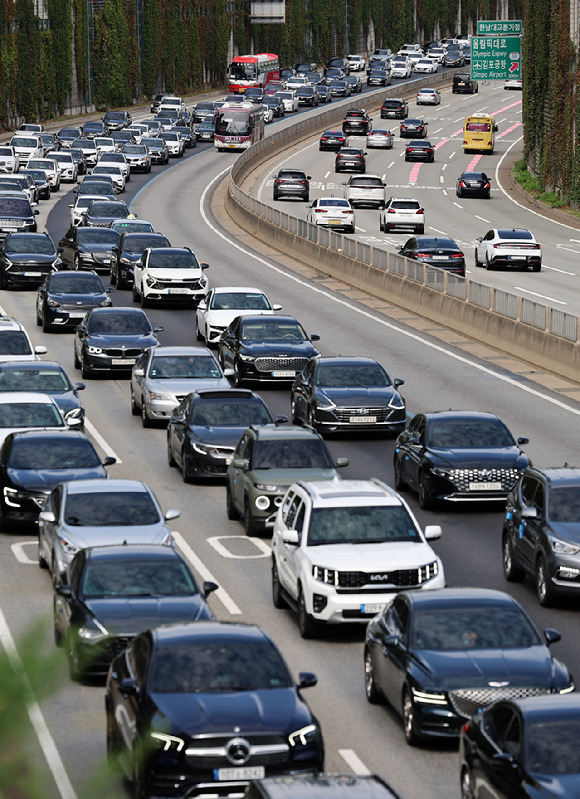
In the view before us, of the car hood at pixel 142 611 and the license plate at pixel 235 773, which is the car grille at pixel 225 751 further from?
the car hood at pixel 142 611

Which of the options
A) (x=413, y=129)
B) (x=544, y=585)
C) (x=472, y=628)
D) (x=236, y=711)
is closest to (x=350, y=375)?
(x=544, y=585)

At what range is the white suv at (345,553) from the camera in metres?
16.5

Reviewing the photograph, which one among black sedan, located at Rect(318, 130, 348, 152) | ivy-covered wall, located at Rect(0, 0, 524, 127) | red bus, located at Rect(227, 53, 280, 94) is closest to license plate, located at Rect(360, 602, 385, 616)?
ivy-covered wall, located at Rect(0, 0, 524, 127)

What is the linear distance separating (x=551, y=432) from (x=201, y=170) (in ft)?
223

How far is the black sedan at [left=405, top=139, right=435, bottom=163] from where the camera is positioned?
9950 cm

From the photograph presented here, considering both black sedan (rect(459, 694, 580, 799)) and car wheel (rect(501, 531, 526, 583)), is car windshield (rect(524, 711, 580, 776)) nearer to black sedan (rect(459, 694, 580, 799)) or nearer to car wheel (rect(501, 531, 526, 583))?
black sedan (rect(459, 694, 580, 799))

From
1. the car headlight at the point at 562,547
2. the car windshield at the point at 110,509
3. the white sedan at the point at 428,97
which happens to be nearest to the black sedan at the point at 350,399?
the car windshield at the point at 110,509

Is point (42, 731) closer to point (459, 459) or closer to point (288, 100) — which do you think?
point (459, 459)

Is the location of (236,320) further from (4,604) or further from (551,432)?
(4,604)

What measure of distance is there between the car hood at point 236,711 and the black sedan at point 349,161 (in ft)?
270

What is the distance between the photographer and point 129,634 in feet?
47.6

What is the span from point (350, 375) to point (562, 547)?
11.8 meters

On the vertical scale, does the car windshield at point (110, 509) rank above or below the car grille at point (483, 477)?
above

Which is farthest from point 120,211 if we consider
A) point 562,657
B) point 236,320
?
point 562,657
